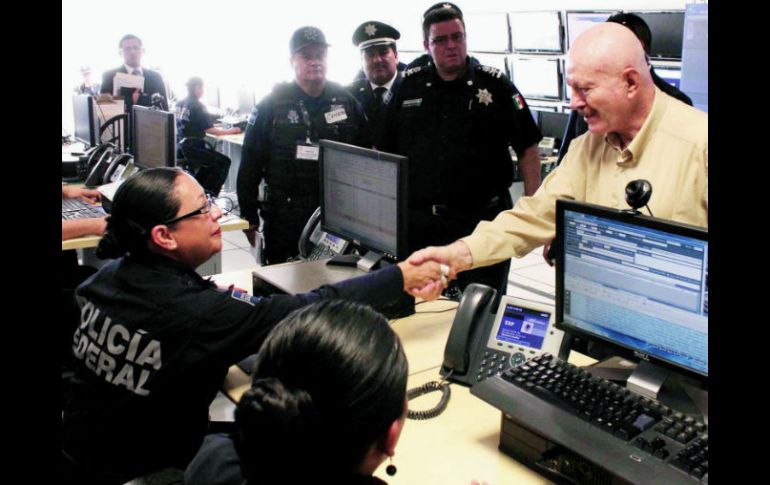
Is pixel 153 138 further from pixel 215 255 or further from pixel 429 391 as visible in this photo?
pixel 429 391

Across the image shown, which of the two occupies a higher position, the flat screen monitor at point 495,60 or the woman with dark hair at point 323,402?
the flat screen monitor at point 495,60

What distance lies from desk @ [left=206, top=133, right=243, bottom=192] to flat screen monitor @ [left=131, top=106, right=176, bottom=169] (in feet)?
10.2

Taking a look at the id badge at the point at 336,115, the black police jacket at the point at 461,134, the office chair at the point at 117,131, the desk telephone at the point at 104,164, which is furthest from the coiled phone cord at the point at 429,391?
the office chair at the point at 117,131

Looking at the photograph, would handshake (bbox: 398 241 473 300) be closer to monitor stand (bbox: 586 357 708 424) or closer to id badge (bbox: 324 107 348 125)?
monitor stand (bbox: 586 357 708 424)

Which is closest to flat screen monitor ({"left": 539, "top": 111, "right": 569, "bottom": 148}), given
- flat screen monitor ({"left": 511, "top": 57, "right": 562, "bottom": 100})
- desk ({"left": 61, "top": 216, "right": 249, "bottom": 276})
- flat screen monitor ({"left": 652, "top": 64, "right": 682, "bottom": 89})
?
flat screen monitor ({"left": 511, "top": 57, "right": 562, "bottom": 100})

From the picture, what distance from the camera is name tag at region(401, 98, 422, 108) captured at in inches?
126

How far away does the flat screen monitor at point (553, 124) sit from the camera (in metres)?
5.71

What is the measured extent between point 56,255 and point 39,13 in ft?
0.41

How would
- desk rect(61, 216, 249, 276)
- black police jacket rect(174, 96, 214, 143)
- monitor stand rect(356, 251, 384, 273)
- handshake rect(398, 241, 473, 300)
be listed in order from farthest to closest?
1. black police jacket rect(174, 96, 214, 143)
2. desk rect(61, 216, 249, 276)
3. monitor stand rect(356, 251, 384, 273)
4. handshake rect(398, 241, 473, 300)

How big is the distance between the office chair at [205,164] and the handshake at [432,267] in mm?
4153

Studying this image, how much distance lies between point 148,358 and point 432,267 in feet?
2.60

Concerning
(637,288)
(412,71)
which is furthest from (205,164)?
(637,288)

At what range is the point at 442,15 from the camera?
3125 mm

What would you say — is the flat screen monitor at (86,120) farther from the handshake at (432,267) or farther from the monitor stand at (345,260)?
the handshake at (432,267)
